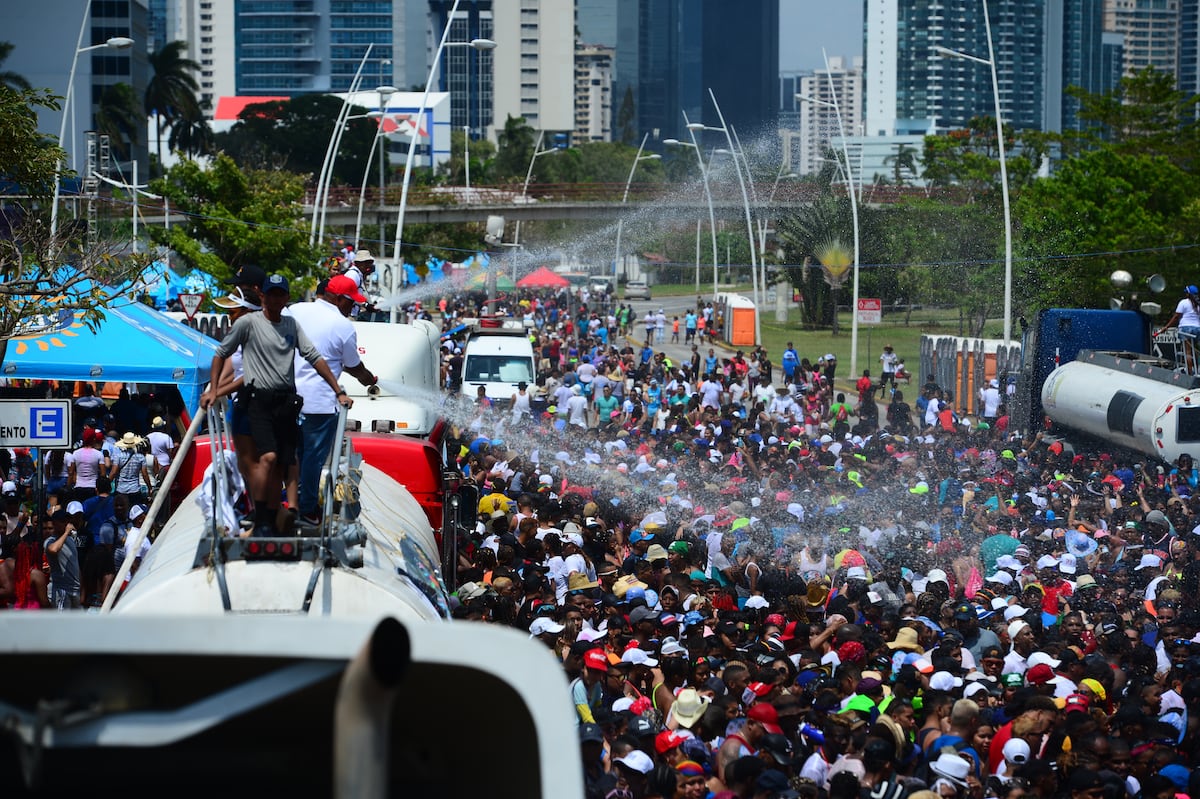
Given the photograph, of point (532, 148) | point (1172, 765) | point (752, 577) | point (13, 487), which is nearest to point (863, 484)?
point (752, 577)

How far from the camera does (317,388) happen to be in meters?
7.46

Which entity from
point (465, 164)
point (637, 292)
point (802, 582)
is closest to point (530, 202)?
point (637, 292)

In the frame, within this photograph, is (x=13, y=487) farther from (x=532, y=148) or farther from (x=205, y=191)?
(x=532, y=148)

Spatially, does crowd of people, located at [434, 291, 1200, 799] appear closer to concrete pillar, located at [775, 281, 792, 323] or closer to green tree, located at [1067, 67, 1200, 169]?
green tree, located at [1067, 67, 1200, 169]

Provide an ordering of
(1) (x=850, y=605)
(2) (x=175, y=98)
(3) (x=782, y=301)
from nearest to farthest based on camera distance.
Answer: (1) (x=850, y=605) < (3) (x=782, y=301) < (2) (x=175, y=98)

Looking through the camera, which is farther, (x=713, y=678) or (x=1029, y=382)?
(x=1029, y=382)

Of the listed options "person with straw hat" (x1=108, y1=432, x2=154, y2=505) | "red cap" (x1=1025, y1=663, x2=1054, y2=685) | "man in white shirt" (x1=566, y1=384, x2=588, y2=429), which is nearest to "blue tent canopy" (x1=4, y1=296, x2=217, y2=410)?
"person with straw hat" (x1=108, y1=432, x2=154, y2=505)

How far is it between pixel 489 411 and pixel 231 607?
69.7 ft

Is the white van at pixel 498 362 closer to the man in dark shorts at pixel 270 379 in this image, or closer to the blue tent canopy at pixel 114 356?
the blue tent canopy at pixel 114 356

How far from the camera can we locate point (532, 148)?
146 metres

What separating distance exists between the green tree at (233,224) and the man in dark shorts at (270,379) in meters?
32.3

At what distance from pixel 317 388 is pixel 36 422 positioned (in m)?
6.70

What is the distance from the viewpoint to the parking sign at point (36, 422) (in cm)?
1321

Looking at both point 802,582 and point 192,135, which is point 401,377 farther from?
point 192,135
